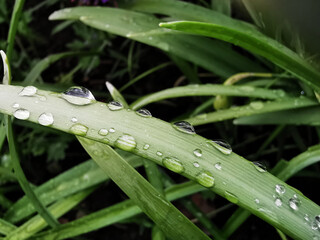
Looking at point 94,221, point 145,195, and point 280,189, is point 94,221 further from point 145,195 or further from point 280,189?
point 280,189

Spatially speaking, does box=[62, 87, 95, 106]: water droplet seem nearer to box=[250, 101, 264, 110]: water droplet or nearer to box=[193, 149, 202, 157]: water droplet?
box=[193, 149, 202, 157]: water droplet

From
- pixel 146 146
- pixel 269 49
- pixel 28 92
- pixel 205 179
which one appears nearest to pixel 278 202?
pixel 205 179

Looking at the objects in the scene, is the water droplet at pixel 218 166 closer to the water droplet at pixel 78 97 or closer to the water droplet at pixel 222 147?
the water droplet at pixel 222 147

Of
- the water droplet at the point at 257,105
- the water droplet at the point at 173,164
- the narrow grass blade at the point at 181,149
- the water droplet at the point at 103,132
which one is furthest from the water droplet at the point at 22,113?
the water droplet at the point at 257,105

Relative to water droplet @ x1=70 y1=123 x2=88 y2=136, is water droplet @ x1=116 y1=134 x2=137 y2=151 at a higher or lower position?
lower

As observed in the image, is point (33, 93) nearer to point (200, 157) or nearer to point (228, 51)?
point (200, 157)

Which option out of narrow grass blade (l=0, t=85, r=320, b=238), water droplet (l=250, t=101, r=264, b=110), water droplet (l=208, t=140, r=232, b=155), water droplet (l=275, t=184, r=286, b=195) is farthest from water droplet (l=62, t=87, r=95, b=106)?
water droplet (l=250, t=101, r=264, b=110)
